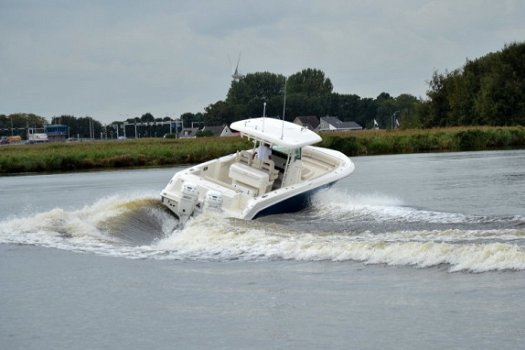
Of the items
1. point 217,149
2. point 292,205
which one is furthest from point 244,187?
point 217,149

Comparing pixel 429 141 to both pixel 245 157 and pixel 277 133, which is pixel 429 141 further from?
pixel 277 133

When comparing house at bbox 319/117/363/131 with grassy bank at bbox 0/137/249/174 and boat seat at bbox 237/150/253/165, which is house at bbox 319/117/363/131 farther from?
boat seat at bbox 237/150/253/165

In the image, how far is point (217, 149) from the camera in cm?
5269

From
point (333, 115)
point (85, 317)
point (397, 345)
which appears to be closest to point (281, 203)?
point (85, 317)

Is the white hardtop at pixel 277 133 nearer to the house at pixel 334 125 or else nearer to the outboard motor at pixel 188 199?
the outboard motor at pixel 188 199

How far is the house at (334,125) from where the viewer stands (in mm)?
121037

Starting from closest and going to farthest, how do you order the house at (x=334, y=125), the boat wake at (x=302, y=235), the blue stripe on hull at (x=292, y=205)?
the boat wake at (x=302, y=235)
the blue stripe on hull at (x=292, y=205)
the house at (x=334, y=125)

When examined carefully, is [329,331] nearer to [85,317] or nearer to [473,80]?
[85,317]

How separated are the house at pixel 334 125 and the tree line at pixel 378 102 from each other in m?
1.75

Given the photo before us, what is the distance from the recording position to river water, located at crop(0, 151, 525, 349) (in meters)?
11.2

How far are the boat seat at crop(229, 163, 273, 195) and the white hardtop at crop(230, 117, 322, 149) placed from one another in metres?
0.80

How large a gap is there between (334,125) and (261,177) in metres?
105

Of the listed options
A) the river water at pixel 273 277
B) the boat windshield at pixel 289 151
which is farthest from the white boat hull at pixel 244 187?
the river water at pixel 273 277

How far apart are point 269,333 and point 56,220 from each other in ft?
33.9
